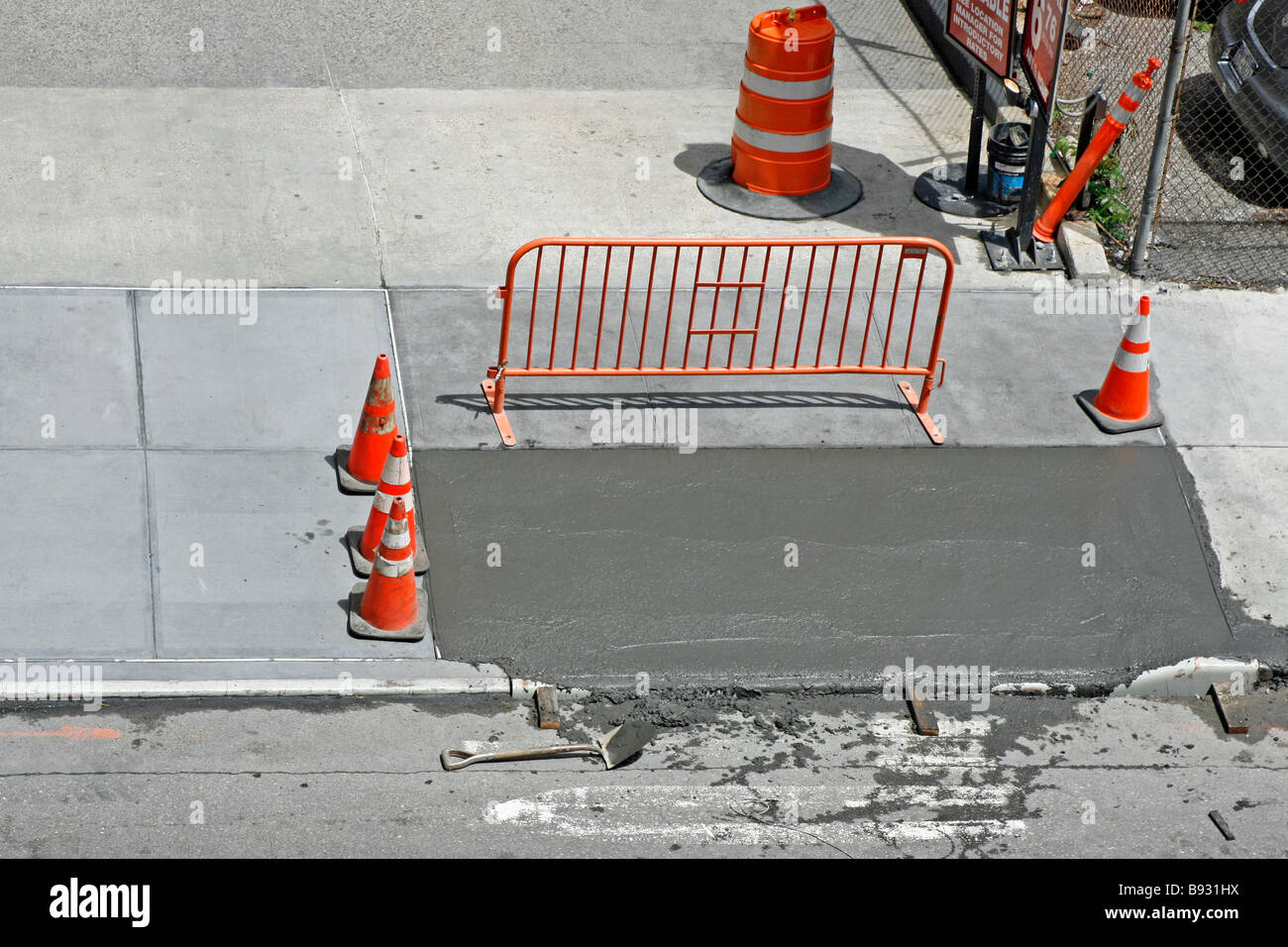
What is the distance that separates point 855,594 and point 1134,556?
157 centimetres

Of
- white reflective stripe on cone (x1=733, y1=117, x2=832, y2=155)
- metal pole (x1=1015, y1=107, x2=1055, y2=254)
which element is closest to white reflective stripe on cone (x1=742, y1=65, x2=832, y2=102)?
white reflective stripe on cone (x1=733, y1=117, x2=832, y2=155)

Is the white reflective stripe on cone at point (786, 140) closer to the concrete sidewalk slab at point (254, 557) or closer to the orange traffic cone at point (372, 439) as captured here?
the orange traffic cone at point (372, 439)

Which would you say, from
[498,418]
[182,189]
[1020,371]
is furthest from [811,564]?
[182,189]

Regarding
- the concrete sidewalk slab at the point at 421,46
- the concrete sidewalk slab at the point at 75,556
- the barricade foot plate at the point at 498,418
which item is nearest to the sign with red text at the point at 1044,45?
the concrete sidewalk slab at the point at 421,46

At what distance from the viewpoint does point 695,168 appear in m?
11.4

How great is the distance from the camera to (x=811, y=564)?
7.80m

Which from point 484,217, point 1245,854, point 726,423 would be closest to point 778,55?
point 484,217

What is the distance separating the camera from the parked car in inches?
447

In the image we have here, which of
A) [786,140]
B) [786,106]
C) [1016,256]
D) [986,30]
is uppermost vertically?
[986,30]

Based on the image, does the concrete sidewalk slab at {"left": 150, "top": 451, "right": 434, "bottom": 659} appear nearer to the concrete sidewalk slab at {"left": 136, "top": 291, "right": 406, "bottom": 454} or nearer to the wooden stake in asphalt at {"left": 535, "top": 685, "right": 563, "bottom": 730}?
the concrete sidewalk slab at {"left": 136, "top": 291, "right": 406, "bottom": 454}

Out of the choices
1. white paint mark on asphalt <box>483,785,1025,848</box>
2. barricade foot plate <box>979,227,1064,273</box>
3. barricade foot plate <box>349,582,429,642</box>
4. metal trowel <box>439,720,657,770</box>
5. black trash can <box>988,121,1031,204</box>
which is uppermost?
black trash can <box>988,121,1031,204</box>

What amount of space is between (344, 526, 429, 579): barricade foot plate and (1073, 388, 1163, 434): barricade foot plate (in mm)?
4045

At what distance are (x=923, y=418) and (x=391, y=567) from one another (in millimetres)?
3431

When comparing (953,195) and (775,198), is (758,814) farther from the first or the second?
(953,195)
